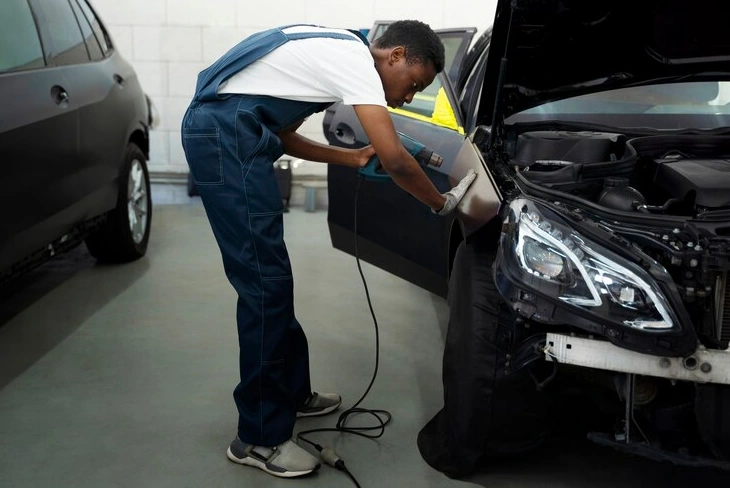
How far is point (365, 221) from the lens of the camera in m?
3.72

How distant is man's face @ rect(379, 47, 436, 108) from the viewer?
2492 mm

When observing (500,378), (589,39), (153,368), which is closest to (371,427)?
(500,378)

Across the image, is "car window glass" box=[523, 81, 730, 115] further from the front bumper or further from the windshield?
the front bumper

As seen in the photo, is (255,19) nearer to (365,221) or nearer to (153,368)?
(365,221)

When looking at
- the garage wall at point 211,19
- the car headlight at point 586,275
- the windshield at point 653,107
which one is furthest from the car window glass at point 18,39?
the garage wall at point 211,19

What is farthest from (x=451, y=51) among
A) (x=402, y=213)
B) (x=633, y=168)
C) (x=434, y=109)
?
(x=633, y=168)

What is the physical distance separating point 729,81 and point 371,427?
71.2 inches

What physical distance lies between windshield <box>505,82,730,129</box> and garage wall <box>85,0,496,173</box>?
11.9 ft

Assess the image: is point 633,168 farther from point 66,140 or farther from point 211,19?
point 211,19

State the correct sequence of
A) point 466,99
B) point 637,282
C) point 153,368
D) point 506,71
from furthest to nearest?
point 466,99
point 153,368
point 506,71
point 637,282

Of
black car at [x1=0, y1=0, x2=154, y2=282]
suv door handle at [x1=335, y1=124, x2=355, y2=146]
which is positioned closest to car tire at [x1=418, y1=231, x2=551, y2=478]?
suv door handle at [x1=335, y1=124, x2=355, y2=146]

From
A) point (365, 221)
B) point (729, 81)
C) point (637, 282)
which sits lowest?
point (365, 221)

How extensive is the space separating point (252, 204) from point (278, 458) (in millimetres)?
797

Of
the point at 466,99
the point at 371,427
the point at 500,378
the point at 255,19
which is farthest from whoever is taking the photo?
the point at 255,19
